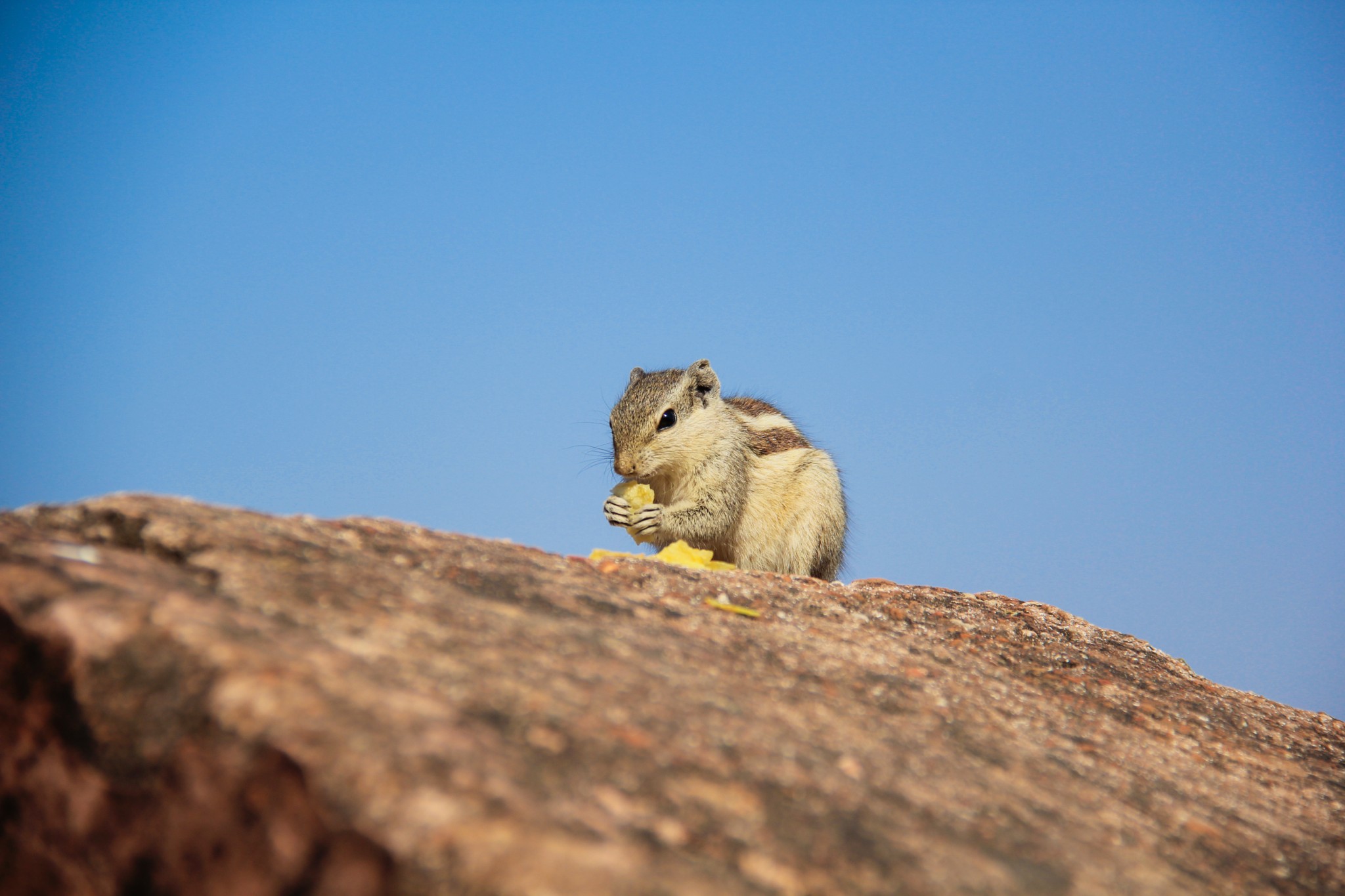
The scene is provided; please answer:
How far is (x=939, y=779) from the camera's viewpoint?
8.66ft

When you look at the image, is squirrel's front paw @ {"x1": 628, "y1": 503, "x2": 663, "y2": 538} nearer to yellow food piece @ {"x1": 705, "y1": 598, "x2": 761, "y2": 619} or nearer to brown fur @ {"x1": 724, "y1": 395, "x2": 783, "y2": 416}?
brown fur @ {"x1": 724, "y1": 395, "x2": 783, "y2": 416}

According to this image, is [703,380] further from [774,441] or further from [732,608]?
[732,608]

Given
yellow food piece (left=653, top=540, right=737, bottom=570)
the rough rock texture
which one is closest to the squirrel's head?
yellow food piece (left=653, top=540, right=737, bottom=570)

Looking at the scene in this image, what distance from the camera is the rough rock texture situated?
1914 mm

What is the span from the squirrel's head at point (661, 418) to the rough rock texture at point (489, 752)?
4623 millimetres

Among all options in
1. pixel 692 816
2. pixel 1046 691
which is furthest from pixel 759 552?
pixel 692 816

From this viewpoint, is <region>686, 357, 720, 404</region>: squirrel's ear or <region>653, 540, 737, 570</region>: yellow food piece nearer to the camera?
<region>653, 540, 737, 570</region>: yellow food piece

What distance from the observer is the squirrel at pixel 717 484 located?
8391 mm

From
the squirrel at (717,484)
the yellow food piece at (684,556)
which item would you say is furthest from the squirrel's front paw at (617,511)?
the yellow food piece at (684,556)

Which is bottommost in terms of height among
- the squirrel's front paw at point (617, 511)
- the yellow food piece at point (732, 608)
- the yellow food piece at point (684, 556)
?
the yellow food piece at point (732, 608)

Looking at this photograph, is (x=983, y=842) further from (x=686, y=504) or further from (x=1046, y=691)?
(x=686, y=504)

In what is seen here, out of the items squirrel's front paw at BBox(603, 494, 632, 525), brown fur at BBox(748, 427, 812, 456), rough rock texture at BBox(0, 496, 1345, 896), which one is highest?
brown fur at BBox(748, 427, 812, 456)

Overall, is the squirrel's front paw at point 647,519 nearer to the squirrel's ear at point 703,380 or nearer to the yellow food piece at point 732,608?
the squirrel's ear at point 703,380

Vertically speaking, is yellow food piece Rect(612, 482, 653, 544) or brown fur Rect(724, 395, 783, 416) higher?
brown fur Rect(724, 395, 783, 416)
